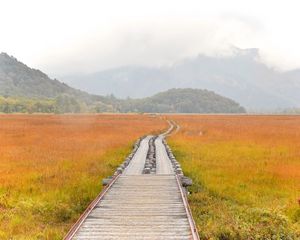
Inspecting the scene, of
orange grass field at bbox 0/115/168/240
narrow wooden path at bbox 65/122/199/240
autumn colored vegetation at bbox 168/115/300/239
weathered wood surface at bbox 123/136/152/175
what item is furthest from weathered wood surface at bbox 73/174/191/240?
weathered wood surface at bbox 123/136/152/175

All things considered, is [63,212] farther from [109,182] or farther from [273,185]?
[273,185]

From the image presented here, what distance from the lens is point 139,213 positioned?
42.3ft

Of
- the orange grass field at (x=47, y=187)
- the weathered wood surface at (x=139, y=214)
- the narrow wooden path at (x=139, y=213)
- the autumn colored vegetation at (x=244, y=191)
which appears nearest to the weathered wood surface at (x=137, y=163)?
the orange grass field at (x=47, y=187)

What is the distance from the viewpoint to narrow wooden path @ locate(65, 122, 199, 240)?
35.3ft

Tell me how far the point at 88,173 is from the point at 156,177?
4.82m

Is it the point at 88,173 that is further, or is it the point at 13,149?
the point at 13,149

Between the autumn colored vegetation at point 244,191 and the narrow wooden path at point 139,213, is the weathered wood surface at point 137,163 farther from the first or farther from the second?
the autumn colored vegetation at point 244,191

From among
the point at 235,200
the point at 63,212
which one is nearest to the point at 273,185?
the point at 235,200

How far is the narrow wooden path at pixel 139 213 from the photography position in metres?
10.8

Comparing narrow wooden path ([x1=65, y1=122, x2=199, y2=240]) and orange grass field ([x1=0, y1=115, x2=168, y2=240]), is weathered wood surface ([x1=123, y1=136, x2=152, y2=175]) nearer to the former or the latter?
orange grass field ([x1=0, y1=115, x2=168, y2=240])

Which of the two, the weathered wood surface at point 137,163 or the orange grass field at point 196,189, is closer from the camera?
the orange grass field at point 196,189

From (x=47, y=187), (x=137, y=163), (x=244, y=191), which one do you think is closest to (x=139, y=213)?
(x=47, y=187)

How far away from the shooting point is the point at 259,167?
26.6m

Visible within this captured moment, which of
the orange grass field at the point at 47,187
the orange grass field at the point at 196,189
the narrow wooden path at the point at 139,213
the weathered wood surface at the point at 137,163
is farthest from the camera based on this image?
the weathered wood surface at the point at 137,163
